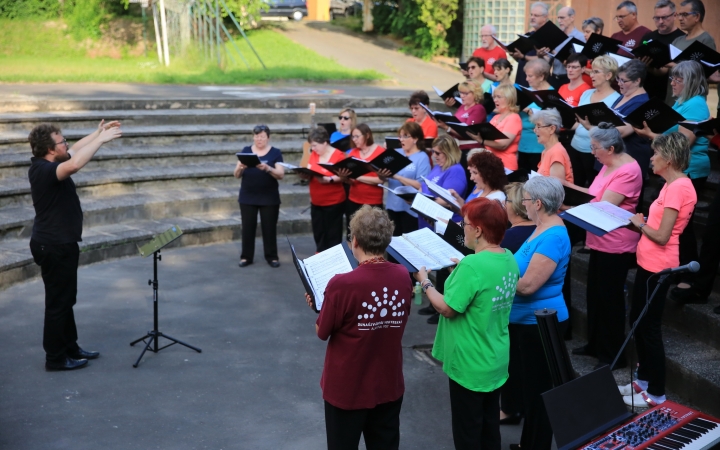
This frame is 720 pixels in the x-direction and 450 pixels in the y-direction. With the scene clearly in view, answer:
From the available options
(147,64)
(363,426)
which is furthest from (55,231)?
(147,64)

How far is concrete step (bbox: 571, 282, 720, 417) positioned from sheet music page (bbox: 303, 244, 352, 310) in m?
2.31

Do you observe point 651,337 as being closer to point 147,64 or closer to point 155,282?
point 155,282

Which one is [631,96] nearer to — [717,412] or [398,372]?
[717,412]

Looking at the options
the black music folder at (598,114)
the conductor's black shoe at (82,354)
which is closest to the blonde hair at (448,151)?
the black music folder at (598,114)

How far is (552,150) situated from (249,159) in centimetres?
373

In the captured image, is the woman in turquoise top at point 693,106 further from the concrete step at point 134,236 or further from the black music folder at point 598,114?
the concrete step at point 134,236

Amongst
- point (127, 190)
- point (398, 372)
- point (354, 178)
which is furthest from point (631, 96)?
point (127, 190)

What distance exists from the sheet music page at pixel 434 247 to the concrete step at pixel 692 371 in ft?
5.24

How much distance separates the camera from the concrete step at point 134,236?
8836mm

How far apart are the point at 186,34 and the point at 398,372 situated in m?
18.1

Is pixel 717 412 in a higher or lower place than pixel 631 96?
lower

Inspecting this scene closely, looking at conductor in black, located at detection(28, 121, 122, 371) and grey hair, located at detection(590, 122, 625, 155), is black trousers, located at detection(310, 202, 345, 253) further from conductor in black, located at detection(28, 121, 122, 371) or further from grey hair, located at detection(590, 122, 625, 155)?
grey hair, located at detection(590, 122, 625, 155)

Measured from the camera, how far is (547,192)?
194 inches

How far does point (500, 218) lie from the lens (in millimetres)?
4352
